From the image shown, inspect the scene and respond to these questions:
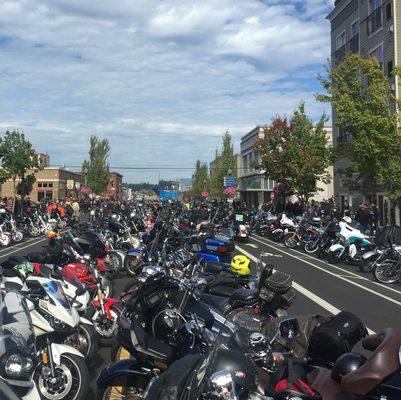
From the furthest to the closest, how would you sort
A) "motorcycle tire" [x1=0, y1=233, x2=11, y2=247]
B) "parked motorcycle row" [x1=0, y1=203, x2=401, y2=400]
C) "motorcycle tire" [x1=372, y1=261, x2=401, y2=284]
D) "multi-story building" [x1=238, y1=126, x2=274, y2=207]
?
1. "multi-story building" [x1=238, y1=126, x2=274, y2=207]
2. "motorcycle tire" [x1=0, y1=233, x2=11, y2=247]
3. "motorcycle tire" [x1=372, y1=261, x2=401, y2=284]
4. "parked motorcycle row" [x1=0, y1=203, x2=401, y2=400]

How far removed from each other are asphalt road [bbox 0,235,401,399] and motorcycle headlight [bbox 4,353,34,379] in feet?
4.87

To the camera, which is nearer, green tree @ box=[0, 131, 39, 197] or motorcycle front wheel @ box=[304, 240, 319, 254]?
motorcycle front wheel @ box=[304, 240, 319, 254]

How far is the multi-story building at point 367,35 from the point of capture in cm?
2383

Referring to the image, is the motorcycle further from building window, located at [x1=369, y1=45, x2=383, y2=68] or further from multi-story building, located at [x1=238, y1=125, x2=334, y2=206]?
multi-story building, located at [x1=238, y1=125, x2=334, y2=206]

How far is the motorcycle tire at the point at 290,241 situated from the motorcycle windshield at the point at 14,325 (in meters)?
15.6

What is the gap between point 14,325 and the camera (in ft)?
12.5

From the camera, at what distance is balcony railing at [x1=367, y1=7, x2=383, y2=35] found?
2530 cm

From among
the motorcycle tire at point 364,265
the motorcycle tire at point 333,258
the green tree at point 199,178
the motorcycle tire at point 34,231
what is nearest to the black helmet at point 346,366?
the motorcycle tire at point 364,265

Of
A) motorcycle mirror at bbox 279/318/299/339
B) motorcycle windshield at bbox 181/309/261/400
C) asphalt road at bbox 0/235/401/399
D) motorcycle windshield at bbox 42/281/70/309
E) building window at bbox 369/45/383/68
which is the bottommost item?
asphalt road at bbox 0/235/401/399

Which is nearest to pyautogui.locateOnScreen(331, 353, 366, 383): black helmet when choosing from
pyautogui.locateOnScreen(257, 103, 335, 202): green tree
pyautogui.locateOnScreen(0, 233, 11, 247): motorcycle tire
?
pyautogui.locateOnScreen(0, 233, 11, 247): motorcycle tire

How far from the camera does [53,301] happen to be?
4.85 meters

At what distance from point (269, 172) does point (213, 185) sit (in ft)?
130

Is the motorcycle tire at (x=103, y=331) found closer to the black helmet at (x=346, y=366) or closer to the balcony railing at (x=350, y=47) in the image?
the black helmet at (x=346, y=366)

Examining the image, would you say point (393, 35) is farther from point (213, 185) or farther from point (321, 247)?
point (213, 185)
